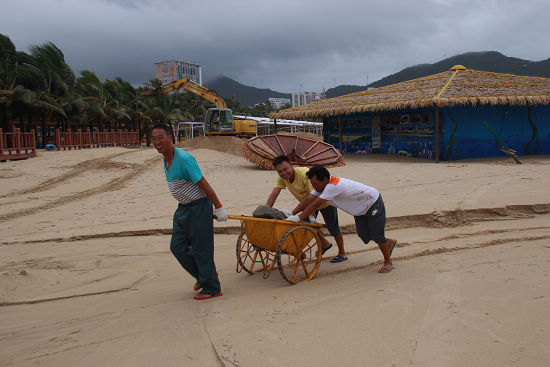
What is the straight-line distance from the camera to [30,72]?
2055 cm

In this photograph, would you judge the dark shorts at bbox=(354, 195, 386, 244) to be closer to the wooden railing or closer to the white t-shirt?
the white t-shirt

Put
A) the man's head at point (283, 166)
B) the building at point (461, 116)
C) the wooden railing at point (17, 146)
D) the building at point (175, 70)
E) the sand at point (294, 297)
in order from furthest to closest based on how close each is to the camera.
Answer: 1. the building at point (175, 70)
2. the wooden railing at point (17, 146)
3. the building at point (461, 116)
4. the man's head at point (283, 166)
5. the sand at point (294, 297)

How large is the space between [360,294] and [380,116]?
43.8 ft

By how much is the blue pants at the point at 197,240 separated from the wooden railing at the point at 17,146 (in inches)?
518

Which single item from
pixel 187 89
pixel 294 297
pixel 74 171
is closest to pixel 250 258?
pixel 294 297

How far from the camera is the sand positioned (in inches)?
98.7

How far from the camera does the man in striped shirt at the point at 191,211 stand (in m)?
3.32

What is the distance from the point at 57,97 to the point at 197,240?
23.3 metres

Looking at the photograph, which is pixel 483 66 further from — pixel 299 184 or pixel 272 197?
pixel 272 197

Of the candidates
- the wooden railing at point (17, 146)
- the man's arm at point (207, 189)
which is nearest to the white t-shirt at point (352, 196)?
the man's arm at point (207, 189)

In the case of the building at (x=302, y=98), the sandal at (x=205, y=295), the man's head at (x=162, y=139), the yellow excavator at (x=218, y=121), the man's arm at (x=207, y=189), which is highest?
the building at (x=302, y=98)

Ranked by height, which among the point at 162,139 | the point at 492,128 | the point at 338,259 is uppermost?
the point at 492,128

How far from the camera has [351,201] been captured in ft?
12.9

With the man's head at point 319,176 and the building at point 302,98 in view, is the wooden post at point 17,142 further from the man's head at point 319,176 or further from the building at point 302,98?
the building at point 302,98
